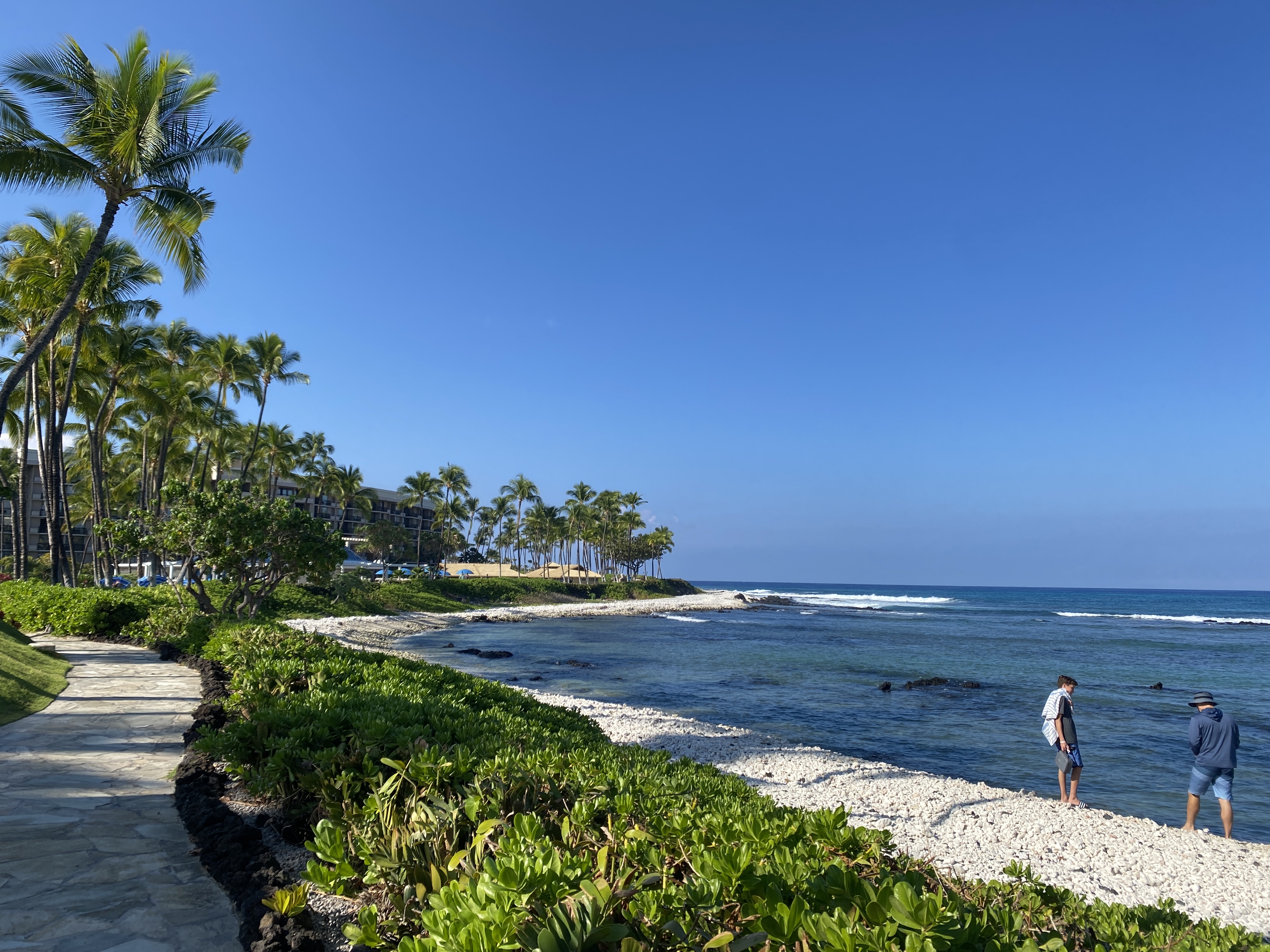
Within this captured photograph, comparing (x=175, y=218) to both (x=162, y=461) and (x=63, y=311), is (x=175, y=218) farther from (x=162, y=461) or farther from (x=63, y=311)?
(x=162, y=461)

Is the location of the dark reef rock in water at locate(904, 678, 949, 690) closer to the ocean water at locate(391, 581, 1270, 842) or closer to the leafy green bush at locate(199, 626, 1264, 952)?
the ocean water at locate(391, 581, 1270, 842)

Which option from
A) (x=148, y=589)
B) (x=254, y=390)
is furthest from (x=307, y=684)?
(x=254, y=390)

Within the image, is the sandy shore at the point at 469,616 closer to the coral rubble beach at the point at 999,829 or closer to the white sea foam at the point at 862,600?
the coral rubble beach at the point at 999,829

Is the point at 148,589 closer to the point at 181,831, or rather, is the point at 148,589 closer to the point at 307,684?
the point at 307,684

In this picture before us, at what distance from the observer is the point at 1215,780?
32.3 feet

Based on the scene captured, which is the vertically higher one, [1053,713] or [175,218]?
[175,218]

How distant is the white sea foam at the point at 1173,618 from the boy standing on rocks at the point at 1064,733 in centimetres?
7511

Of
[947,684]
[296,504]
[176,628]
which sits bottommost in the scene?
[947,684]

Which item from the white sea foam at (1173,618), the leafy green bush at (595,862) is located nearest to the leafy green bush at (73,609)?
the leafy green bush at (595,862)

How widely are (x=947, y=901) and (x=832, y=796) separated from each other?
953 centimetres

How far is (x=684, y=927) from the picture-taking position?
2.60m

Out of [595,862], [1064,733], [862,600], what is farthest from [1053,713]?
[862,600]

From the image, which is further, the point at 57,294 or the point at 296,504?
the point at 296,504

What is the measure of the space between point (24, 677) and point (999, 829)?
15446mm
